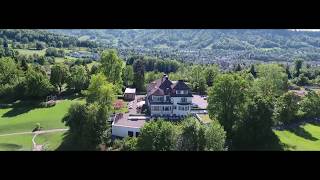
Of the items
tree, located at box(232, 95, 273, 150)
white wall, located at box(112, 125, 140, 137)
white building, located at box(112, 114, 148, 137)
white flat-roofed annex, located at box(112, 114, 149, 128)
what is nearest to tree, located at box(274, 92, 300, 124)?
tree, located at box(232, 95, 273, 150)

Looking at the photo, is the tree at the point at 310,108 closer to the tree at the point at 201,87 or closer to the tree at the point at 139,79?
the tree at the point at 201,87

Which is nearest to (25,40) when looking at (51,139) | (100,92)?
(100,92)

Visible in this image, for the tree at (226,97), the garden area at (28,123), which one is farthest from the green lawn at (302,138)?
the garden area at (28,123)

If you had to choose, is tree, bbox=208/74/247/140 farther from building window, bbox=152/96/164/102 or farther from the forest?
the forest
